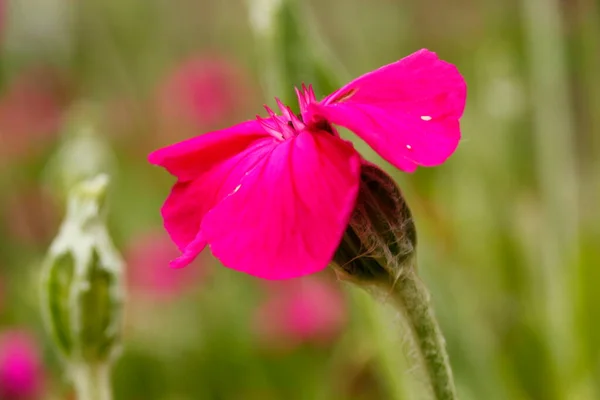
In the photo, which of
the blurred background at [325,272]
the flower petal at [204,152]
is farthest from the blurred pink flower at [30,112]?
the flower petal at [204,152]

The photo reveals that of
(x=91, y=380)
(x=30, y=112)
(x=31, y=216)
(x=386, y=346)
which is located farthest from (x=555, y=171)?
(x=30, y=112)

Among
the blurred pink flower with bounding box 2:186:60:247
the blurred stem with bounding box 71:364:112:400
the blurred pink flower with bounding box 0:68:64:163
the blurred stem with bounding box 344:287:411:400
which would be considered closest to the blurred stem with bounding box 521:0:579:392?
the blurred stem with bounding box 344:287:411:400

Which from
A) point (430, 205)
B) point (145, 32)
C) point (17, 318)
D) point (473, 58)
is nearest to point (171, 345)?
point (17, 318)

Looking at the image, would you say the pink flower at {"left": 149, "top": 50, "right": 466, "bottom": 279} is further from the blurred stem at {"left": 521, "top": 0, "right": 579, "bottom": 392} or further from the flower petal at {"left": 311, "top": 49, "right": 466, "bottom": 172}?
the blurred stem at {"left": 521, "top": 0, "right": 579, "bottom": 392}

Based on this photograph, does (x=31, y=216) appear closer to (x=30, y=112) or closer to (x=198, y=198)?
(x=30, y=112)

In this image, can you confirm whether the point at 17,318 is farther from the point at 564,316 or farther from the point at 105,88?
the point at 105,88

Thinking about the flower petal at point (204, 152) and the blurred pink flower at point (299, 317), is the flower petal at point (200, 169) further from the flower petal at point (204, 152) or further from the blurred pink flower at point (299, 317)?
the blurred pink flower at point (299, 317)
